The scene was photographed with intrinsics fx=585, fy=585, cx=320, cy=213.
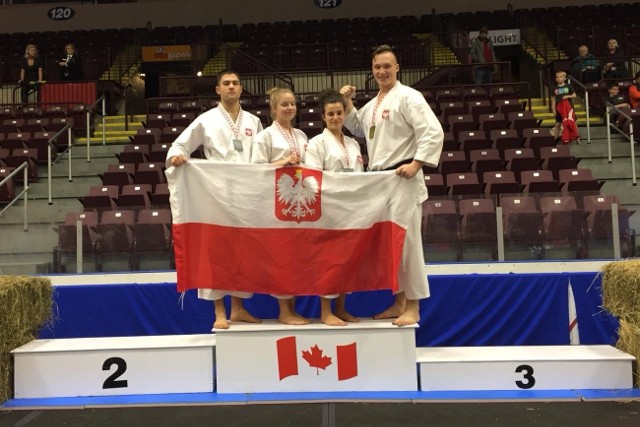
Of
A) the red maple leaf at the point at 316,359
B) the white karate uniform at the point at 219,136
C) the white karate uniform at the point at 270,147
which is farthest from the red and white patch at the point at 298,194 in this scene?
the red maple leaf at the point at 316,359

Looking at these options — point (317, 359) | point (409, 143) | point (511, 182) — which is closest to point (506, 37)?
point (511, 182)

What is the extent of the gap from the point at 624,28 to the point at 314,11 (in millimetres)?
8861

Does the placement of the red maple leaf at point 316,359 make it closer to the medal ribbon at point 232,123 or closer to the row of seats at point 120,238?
the medal ribbon at point 232,123

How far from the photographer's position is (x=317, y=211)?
3777mm

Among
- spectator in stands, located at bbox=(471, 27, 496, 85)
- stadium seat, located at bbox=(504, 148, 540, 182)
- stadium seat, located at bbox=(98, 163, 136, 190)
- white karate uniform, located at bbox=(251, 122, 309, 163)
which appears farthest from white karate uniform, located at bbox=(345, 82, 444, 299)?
spectator in stands, located at bbox=(471, 27, 496, 85)

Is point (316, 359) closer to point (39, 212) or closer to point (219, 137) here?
point (219, 137)

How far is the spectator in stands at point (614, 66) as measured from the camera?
A: 11.9 m

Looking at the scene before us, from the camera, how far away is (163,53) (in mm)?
15984

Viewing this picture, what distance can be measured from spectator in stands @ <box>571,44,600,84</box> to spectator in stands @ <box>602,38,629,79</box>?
265 millimetres

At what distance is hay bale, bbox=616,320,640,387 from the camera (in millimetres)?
3572

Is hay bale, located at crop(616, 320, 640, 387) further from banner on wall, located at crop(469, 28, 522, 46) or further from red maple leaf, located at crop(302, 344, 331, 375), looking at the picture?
banner on wall, located at crop(469, 28, 522, 46)

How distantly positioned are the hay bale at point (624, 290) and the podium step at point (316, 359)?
1338 mm

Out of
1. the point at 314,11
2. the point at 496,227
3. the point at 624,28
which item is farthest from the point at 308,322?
the point at 314,11

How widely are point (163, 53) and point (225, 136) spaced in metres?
13.2
